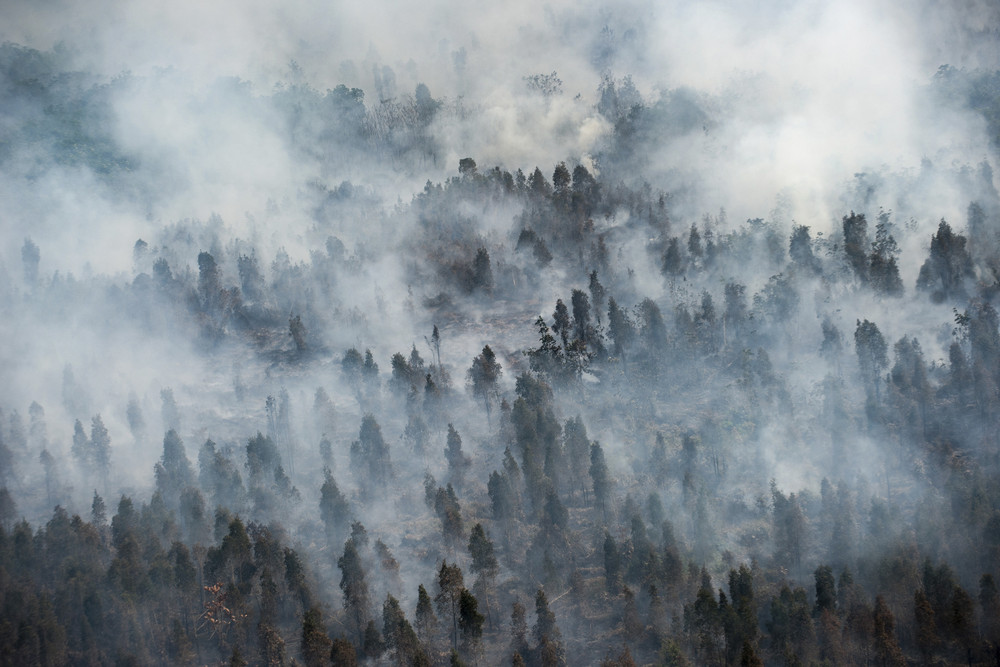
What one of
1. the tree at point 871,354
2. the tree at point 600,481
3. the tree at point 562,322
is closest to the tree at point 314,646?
the tree at point 600,481

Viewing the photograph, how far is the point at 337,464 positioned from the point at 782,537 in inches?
3061

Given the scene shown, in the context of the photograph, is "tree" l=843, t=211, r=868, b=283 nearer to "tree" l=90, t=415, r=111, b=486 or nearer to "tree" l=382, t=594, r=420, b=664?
"tree" l=382, t=594, r=420, b=664

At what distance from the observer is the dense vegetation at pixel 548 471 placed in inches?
4358

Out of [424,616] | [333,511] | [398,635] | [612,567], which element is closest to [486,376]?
[333,511]

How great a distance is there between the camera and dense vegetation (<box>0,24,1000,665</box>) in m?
111

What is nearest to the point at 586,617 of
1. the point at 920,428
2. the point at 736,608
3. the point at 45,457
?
the point at 736,608

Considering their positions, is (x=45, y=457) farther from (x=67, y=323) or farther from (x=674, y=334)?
(x=674, y=334)

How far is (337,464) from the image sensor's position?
155 metres

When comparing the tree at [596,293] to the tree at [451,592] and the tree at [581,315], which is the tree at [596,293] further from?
the tree at [451,592]

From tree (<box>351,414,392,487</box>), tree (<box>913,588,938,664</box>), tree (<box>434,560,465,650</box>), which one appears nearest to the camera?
tree (<box>913,588,938,664</box>)

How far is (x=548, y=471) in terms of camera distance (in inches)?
5536

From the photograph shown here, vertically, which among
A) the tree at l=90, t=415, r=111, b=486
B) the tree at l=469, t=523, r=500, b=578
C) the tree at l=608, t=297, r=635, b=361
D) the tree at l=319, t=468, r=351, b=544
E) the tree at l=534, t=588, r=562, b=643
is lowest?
the tree at l=534, t=588, r=562, b=643

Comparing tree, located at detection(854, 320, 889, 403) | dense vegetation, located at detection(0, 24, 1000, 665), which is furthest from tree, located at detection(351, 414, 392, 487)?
tree, located at detection(854, 320, 889, 403)

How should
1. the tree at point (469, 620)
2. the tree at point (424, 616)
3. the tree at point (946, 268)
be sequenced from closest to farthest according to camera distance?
the tree at point (469, 620), the tree at point (424, 616), the tree at point (946, 268)
